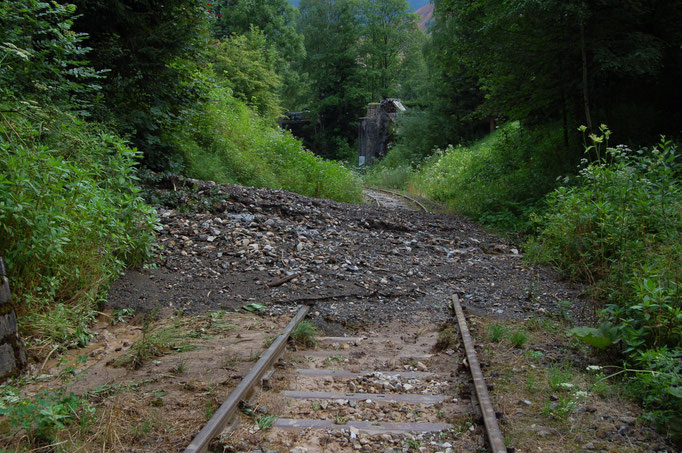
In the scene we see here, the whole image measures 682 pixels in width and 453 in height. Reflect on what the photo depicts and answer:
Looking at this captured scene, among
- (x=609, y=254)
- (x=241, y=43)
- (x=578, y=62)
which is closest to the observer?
(x=609, y=254)

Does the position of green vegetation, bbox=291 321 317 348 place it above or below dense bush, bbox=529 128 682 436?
below

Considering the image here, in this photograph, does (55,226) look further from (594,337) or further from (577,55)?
(577,55)

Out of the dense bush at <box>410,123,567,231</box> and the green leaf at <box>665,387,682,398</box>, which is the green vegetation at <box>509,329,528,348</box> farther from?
the dense bush at <box>410,123,567,231</box>

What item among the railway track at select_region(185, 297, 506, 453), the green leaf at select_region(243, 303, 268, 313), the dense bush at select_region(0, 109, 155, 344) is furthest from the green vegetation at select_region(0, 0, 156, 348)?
the railway track at select_region(185, 297, 506, 453)

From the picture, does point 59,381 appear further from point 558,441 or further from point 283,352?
point 558,441

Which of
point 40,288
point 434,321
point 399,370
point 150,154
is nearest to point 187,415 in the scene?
point 399,370

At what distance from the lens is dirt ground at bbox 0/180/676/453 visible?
116 inches

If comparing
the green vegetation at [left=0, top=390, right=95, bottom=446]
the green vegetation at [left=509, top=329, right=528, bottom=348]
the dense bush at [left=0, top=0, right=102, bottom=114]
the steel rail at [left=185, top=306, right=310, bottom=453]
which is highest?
the dense bush at [left=0, top=0, right=102, bottom=114]

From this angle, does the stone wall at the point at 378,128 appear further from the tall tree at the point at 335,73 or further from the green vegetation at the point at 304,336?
the green vegetation at the point at 304,336

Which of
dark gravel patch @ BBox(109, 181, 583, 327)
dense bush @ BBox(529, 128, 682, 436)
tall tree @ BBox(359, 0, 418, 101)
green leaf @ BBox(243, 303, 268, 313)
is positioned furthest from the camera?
tall tree @ BBox(359, 0, 418, 101)

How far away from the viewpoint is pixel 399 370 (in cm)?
411

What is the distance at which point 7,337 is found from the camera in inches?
141

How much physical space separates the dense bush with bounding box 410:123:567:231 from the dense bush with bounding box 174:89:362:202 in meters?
3.88

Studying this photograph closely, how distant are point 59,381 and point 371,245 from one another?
17.9ft
